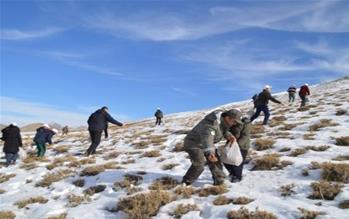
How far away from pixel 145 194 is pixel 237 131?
3.23 m

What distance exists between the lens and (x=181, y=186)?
10695 millimetres

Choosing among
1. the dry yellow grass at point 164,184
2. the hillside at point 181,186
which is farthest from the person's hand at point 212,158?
the dry yellow grass at point 164,184

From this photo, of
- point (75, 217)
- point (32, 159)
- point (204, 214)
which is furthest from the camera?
point (32, 159)

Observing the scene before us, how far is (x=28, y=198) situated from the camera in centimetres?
1146

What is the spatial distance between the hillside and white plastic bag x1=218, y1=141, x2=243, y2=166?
571 millimetres

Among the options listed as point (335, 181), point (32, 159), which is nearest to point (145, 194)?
point (335, 181)

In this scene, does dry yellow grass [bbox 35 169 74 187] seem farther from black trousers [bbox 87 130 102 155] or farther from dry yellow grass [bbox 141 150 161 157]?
black trousers [bbox 87 130 102 155]

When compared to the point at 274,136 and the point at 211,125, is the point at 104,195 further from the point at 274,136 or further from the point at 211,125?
the point at 274,136

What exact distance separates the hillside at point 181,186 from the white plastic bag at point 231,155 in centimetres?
57

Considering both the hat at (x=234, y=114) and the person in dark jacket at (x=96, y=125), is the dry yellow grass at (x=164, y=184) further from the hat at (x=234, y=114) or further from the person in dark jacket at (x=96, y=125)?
the person in dark jacket at (x=96, y=125)

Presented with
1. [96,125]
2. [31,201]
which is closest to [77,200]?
[31,201]

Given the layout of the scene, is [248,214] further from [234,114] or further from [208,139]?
[234,114]

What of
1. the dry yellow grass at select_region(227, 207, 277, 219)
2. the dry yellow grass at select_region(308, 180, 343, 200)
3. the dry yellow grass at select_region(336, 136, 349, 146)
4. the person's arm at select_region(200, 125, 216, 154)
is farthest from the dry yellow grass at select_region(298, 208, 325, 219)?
the dry yellow grass at select_region(336, 136, 349, 146)

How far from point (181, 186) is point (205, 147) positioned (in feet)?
3.71
